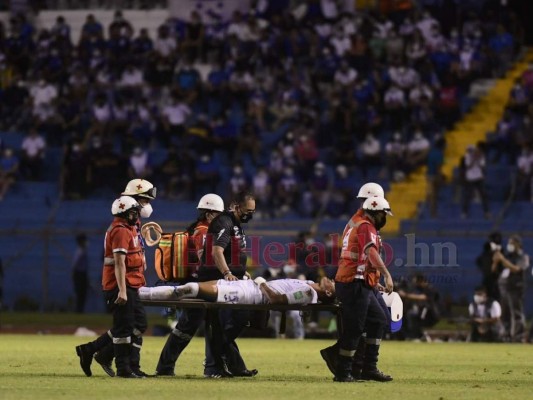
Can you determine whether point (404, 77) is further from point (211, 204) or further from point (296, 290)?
point (296, 290)

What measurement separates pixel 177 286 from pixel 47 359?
14.5ft

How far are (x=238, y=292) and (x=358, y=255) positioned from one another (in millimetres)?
1620

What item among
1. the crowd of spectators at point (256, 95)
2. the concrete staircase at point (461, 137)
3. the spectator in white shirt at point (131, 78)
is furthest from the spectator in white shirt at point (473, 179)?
the spectator in white shirt at point (131, 78)

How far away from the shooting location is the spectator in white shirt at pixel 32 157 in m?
36.4

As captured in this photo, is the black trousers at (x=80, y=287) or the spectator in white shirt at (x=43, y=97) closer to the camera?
the black trousers at (x=80, y=287)

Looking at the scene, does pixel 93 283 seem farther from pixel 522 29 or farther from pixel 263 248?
pixel 522 29

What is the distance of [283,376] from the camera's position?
1747 centimetres

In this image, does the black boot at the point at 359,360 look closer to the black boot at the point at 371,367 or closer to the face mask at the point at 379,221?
the black boot at the point at 371,367

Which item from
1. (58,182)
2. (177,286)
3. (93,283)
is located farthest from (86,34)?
(177,286)

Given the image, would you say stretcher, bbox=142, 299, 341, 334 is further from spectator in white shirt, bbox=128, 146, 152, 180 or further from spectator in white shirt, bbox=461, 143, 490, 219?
spectator in white shirt, bbox=128, 146, 152, 180

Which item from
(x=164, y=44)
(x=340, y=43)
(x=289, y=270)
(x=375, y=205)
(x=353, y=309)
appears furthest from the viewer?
(x=164, y=44)

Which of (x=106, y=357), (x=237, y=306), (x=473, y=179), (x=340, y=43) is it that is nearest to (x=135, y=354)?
(x=106, y=357)

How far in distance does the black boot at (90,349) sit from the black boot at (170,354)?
75 cm

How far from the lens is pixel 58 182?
1420 inches
